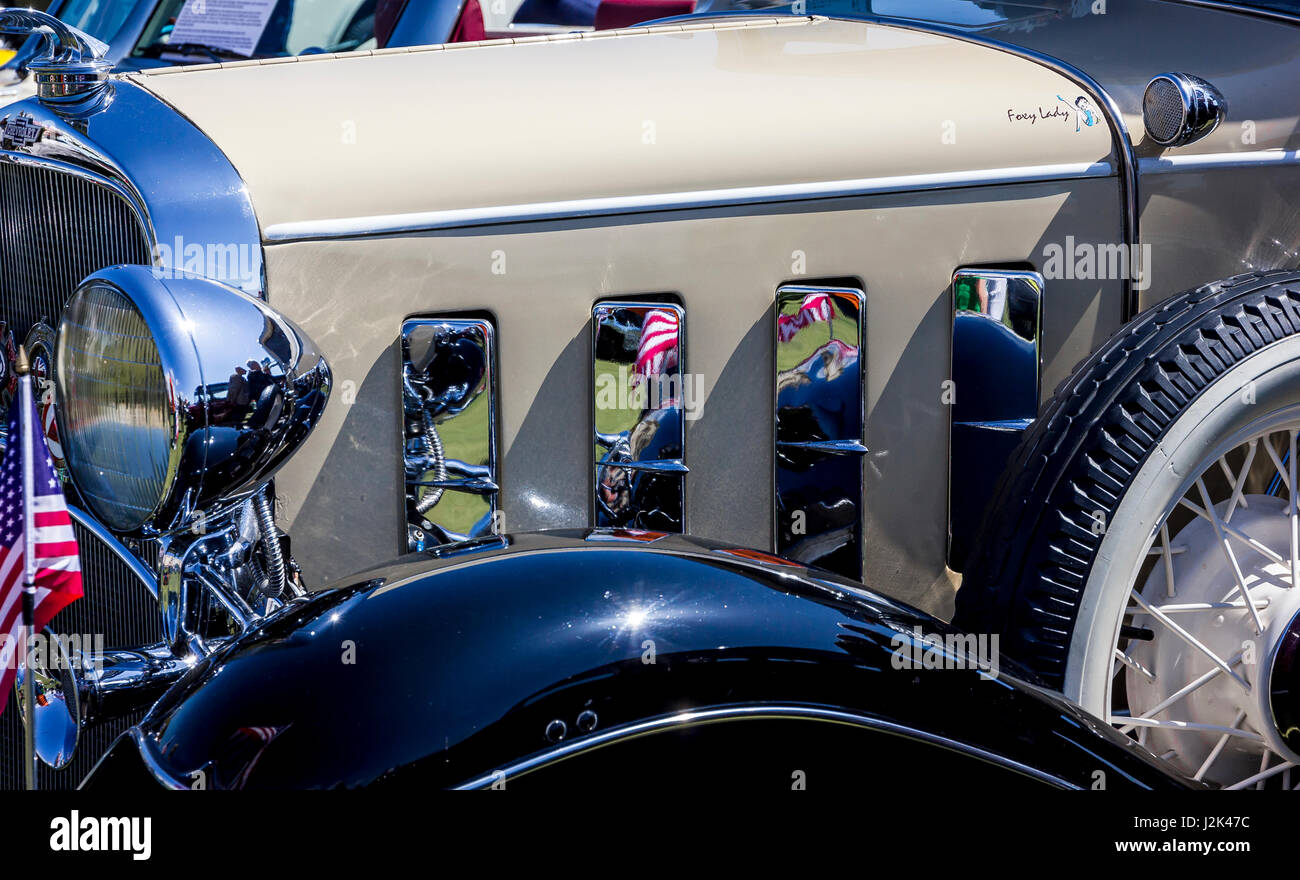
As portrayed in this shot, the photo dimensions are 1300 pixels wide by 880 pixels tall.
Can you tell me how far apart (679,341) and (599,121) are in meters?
0.35

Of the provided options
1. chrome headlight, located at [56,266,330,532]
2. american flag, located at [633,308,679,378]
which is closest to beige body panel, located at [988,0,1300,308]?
american flag, located at [633,308,679,378]

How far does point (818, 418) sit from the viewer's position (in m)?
2.04

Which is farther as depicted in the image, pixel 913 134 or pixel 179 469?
pixel 913 134

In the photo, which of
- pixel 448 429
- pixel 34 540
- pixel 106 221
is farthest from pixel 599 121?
pixel 34 540

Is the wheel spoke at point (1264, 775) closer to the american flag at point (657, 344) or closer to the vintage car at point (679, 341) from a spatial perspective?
the vintage car at point (679, 341)

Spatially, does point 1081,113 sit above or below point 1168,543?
above

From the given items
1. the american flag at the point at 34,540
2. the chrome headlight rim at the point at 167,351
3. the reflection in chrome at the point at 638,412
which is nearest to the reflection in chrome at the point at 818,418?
A: the reflection in chrome at the point at 638,412

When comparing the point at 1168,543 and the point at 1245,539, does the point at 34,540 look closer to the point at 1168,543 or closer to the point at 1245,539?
the point at 1168,543

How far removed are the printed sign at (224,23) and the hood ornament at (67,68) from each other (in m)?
2.05

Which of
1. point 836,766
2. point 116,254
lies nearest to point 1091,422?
point 836,766
